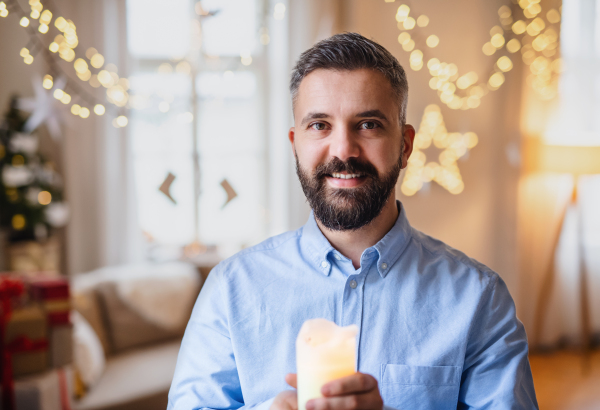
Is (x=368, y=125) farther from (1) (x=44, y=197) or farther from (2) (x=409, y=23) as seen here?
(1) (x=44, y=197)

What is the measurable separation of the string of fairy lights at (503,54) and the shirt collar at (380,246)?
113 inches

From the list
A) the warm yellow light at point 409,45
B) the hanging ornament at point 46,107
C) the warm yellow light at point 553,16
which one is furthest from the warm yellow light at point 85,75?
the warm yellow light at point 553,16

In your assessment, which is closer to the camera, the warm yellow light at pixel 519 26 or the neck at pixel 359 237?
the neck at pixel 359 237

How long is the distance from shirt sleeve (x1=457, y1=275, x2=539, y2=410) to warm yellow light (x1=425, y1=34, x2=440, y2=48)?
3.05 m

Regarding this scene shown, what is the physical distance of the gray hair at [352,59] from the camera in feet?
3.50

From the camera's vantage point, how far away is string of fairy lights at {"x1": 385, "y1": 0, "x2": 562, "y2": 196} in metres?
3.71

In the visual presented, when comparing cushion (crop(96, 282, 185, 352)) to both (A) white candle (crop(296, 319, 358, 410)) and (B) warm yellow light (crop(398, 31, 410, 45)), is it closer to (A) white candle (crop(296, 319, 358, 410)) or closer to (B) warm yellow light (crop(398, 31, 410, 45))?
(A) white candle (crop(296, 319, 358, 410))

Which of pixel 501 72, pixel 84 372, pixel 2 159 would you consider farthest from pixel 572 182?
pixel 2 159

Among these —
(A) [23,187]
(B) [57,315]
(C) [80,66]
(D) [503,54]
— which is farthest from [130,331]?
(D) [503,54]

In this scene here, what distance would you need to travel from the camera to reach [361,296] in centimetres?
107

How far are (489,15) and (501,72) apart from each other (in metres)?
0.45

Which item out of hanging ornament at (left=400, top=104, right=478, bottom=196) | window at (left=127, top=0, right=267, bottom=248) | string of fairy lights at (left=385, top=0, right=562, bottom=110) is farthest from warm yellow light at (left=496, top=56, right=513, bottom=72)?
window at (left=127, top=0, right=267, bottom=248)

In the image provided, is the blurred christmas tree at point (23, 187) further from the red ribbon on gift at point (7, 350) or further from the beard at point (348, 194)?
the beard at point (348, 194)

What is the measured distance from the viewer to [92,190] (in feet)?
13.1
